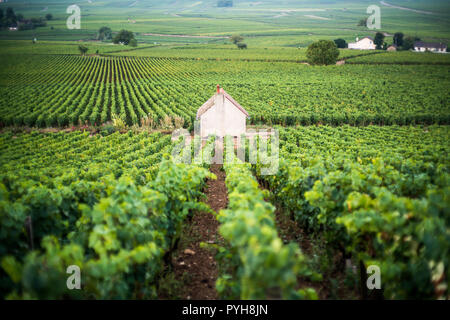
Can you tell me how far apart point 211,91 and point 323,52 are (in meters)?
36.7

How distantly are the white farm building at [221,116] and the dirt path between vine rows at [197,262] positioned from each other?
12.6 meters

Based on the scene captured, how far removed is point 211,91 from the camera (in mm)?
41000

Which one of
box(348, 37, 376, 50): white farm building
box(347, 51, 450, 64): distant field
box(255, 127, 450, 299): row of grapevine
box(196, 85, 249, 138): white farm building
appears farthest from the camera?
box(348, 37, 376, 50): white farm building

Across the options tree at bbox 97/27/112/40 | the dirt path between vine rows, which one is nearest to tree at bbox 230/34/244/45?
tree at bbox 97/27/112/40

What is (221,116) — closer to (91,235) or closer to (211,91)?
(91,235)

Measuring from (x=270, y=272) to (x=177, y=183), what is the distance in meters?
4.27

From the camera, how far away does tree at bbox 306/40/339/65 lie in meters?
65.9

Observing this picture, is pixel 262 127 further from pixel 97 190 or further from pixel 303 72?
pixel 303 72

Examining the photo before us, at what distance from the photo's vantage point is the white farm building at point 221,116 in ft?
71.8

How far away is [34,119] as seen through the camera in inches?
1067

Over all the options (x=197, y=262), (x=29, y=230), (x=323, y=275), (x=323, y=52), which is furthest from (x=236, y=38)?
(x=29, y=230)

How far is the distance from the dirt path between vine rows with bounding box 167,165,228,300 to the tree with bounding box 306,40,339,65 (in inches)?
2551

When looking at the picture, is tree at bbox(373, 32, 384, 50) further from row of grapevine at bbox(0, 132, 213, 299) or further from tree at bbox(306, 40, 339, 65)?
row of grapevine at bbox(0, 132, 213, 299)

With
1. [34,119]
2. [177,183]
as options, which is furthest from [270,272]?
[34,119]
